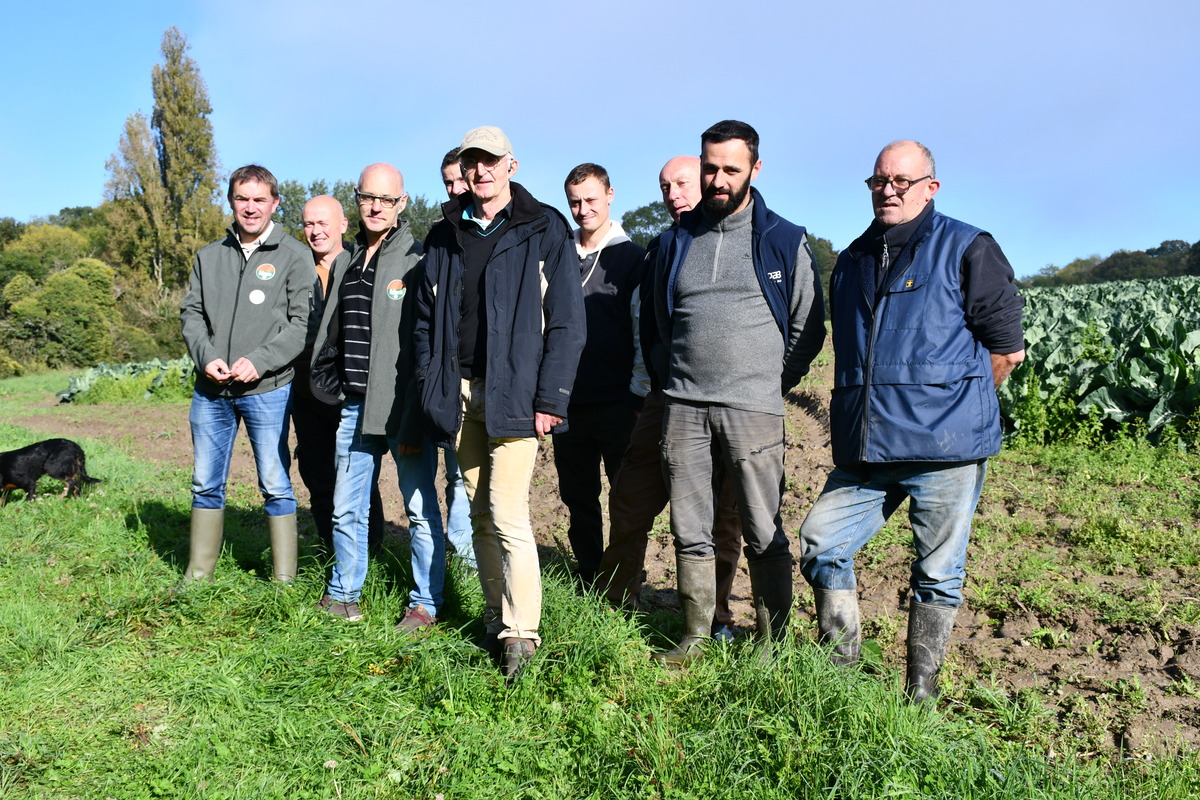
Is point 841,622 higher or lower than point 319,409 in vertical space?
lower

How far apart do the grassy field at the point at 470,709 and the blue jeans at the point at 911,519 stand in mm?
330

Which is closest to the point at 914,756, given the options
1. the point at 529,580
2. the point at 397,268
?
the point at 529,580

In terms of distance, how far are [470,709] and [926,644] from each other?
1.69 meters

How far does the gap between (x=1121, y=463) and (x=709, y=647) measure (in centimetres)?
500

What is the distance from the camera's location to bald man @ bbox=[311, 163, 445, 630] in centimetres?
407

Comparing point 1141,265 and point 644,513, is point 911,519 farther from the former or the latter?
point 1141,265

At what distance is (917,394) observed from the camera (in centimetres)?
315

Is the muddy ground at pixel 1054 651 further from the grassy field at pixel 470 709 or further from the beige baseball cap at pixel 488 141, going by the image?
the beige baseball cap at pixel 488 141

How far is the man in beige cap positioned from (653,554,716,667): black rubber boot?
0.61m

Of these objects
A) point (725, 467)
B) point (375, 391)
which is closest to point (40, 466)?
point (375, 391)

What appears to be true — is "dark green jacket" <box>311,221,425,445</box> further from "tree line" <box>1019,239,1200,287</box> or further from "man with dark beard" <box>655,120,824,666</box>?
"tree line" <box>1019,239,1200,287</box>

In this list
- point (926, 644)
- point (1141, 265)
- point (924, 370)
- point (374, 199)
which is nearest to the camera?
point (924, 370)

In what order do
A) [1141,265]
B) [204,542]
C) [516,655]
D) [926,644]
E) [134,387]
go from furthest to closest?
[1141,265] < [134,387] < [204,542] < [516,655] < [926,644]

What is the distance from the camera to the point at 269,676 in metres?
3.64
